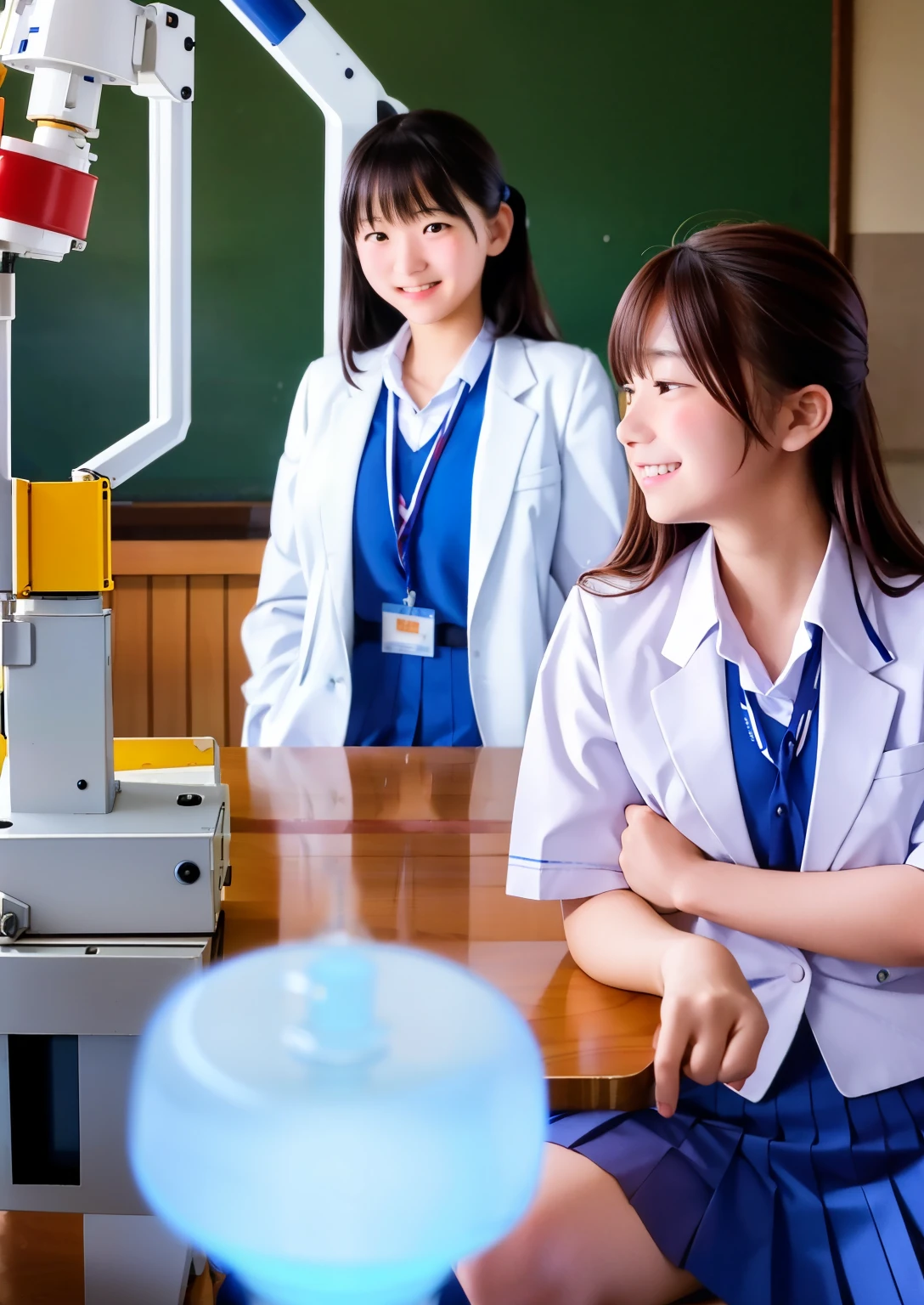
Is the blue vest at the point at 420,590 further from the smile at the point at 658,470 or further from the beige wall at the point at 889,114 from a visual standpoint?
the beige wall at the point at 889,114

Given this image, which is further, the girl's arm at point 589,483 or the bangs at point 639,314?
the girl's arm at point 589,483

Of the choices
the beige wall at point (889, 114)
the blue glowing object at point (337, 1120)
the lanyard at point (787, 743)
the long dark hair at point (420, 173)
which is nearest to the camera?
the blue glowing object at point (337, 1120)

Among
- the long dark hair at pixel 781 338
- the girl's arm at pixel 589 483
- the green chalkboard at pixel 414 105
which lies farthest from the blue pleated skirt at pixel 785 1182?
the green chalkboard at pixel 414 105

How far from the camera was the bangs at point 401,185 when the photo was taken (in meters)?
1.81

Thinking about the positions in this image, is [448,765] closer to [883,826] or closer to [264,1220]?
[883,826]

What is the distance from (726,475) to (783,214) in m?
2.51

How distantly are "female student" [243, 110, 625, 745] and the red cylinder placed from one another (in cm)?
111

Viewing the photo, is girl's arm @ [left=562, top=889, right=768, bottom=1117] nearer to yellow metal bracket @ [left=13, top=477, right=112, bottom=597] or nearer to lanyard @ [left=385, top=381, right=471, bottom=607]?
yellow metal bracket @ [left=13, top=477, right=112, bottom=597]

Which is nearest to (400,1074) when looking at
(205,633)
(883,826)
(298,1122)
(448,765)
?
(298,1122)

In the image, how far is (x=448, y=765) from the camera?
150cm

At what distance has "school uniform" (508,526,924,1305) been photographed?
31.4 inches

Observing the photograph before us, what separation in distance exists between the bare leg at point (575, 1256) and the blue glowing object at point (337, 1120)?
47cm

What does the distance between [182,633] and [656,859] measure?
2.53m

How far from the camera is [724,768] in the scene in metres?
0.95
